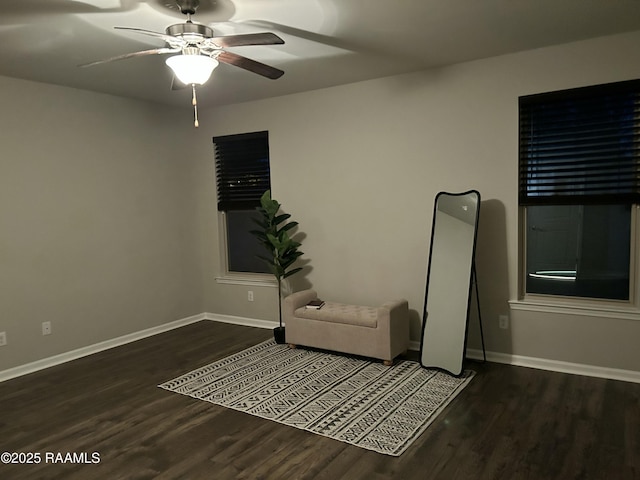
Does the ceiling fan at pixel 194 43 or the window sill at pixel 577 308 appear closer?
the ceiling fan at pixel 194 43

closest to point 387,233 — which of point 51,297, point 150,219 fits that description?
point 150,219

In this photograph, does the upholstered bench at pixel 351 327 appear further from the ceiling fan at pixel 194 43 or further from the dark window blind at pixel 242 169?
the ceiling fan at pixel 194 43

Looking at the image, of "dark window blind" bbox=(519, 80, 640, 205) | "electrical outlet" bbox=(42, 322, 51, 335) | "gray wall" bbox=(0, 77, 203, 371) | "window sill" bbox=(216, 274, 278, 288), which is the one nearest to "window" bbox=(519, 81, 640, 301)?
"dark window blind" bbox=(519, 80, 640, 205)

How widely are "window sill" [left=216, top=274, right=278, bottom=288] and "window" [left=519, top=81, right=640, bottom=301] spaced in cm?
270

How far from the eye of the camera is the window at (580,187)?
3.56 metres

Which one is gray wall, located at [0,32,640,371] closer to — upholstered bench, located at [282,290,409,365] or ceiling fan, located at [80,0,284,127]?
upholstered bench, located at [282,290,409,365]

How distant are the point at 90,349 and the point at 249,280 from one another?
1.78m

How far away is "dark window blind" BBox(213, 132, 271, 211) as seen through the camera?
5.38m

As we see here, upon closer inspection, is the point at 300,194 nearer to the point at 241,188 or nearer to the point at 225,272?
the point at 241,188

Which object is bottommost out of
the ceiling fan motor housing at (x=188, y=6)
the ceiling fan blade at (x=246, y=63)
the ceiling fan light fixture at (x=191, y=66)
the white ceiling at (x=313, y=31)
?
the ceiling fan light fixture at (x=191, y=66)

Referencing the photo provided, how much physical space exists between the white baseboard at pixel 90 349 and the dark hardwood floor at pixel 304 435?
0.34ft

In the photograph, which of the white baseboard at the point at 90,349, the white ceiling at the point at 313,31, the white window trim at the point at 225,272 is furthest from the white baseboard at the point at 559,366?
the white baseboard at the point at 90,349

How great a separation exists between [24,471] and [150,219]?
3.05 m

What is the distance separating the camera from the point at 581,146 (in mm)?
3701
